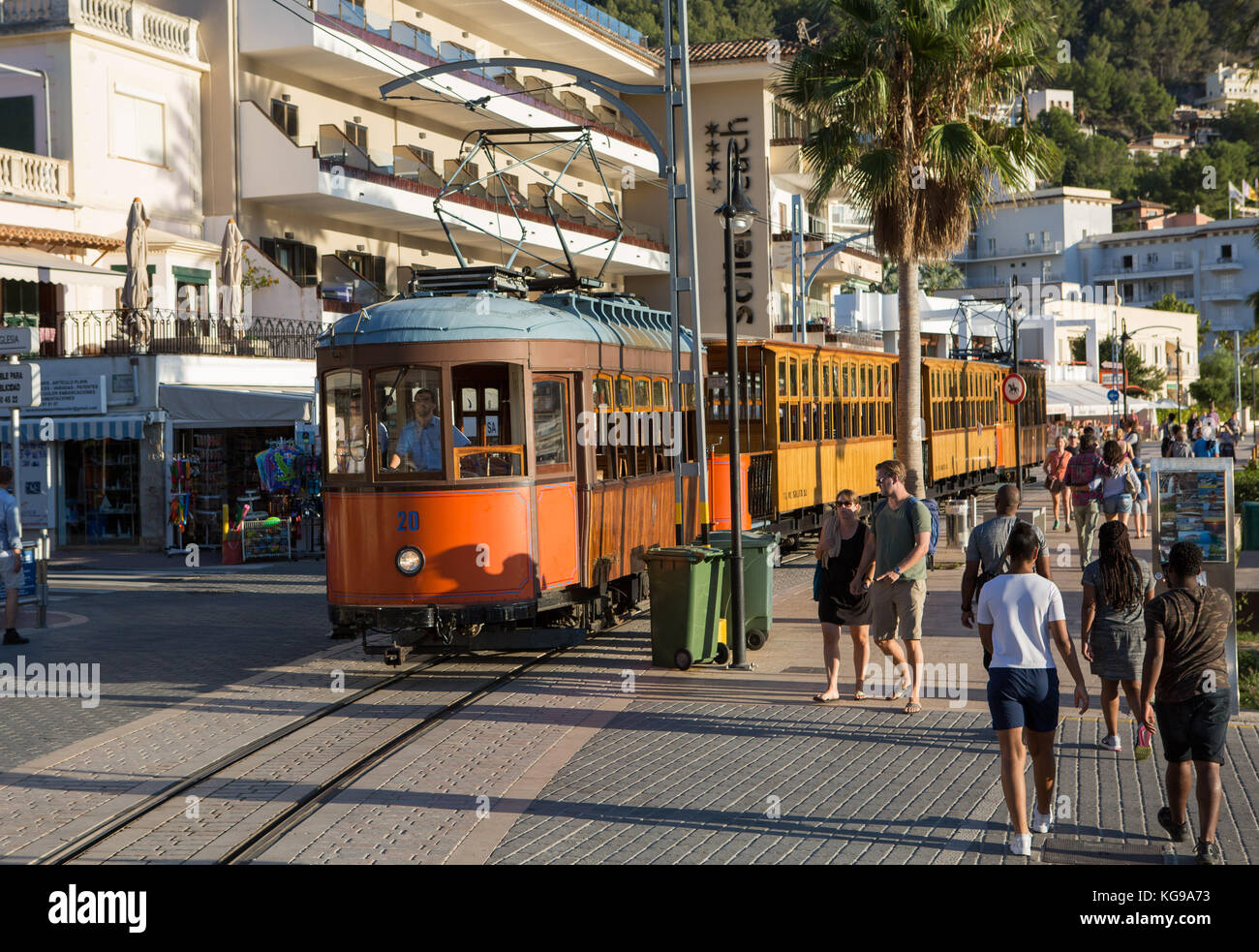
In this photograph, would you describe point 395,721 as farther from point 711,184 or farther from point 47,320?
point 711,184

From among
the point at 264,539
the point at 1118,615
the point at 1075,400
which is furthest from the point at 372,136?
the point at 1118,615

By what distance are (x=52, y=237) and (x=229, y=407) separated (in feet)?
16.3

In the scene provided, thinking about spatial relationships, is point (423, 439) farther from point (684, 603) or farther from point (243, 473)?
point (243, 473)

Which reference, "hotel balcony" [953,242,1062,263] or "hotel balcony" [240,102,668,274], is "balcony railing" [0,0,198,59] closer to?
"hotel balcony" [240,102,668,274]

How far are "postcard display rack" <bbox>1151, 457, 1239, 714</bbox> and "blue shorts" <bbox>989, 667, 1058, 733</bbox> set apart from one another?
3407 mm

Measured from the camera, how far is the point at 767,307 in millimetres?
49281

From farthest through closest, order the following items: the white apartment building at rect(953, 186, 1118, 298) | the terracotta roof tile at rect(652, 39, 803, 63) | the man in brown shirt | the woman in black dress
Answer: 1. the white apartment building at rect(953, 186, 1118, 298)
2. the terracotta roof tile at rect(652, 39, 803, 63)
3. the woman in black dress
4. the man in brown shirt

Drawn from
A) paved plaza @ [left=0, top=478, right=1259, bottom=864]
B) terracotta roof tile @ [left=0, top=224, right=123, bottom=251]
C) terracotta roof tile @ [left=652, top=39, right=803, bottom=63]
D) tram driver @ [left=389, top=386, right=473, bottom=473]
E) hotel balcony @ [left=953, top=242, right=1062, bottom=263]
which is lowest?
paved plaza @ [left=0, top=478, right=1259, bottom=864]

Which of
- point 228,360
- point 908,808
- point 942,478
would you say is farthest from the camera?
point 942,478

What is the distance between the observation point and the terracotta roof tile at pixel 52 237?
27.1m

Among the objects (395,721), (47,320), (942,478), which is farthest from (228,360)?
(395,721)

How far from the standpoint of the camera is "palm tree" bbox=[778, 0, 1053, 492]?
68.6ft

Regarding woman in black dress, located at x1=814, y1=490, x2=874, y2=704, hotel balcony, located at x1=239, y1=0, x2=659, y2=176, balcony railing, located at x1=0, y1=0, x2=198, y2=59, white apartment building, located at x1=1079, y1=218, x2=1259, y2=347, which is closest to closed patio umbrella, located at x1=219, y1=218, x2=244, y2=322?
hotel balcony, located at x1=239, y1=0, x2=659, y2=176

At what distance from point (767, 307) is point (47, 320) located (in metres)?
25.7
